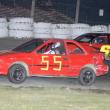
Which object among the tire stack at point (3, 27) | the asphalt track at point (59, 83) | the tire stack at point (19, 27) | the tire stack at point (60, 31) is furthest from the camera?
the tire stack at point (60, 31)

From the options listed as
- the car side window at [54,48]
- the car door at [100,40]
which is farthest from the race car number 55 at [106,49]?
the car side window at [54,48]

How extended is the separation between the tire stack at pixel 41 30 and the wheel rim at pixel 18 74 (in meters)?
13.5

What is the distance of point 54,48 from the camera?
16406 mm

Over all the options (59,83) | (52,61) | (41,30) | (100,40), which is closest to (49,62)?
(52,61)

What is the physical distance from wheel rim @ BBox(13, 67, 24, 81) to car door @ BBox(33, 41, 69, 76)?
0.43 metres

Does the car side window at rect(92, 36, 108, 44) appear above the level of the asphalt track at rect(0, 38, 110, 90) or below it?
above

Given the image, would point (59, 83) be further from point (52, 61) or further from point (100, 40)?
point (100, 40)

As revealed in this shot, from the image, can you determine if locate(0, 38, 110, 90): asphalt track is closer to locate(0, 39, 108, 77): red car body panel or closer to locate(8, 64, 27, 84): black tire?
locate(8, 64, 27, 84): black tire

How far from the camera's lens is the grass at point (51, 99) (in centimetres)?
1131

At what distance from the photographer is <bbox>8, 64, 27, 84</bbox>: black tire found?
15688 millimetres

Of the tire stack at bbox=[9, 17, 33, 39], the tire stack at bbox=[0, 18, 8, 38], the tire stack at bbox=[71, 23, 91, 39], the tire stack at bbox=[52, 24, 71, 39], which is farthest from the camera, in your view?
the tire stack at bbox=[71, 23, 91, 39]

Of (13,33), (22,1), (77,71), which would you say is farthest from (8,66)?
(22,1)

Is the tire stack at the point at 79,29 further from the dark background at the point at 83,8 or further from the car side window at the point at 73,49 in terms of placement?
the car side window at the point at 73,49

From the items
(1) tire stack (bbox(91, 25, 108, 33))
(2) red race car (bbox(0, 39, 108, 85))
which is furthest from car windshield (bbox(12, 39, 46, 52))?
(1) tire stack (bbox(91, 25, 108, 33))
